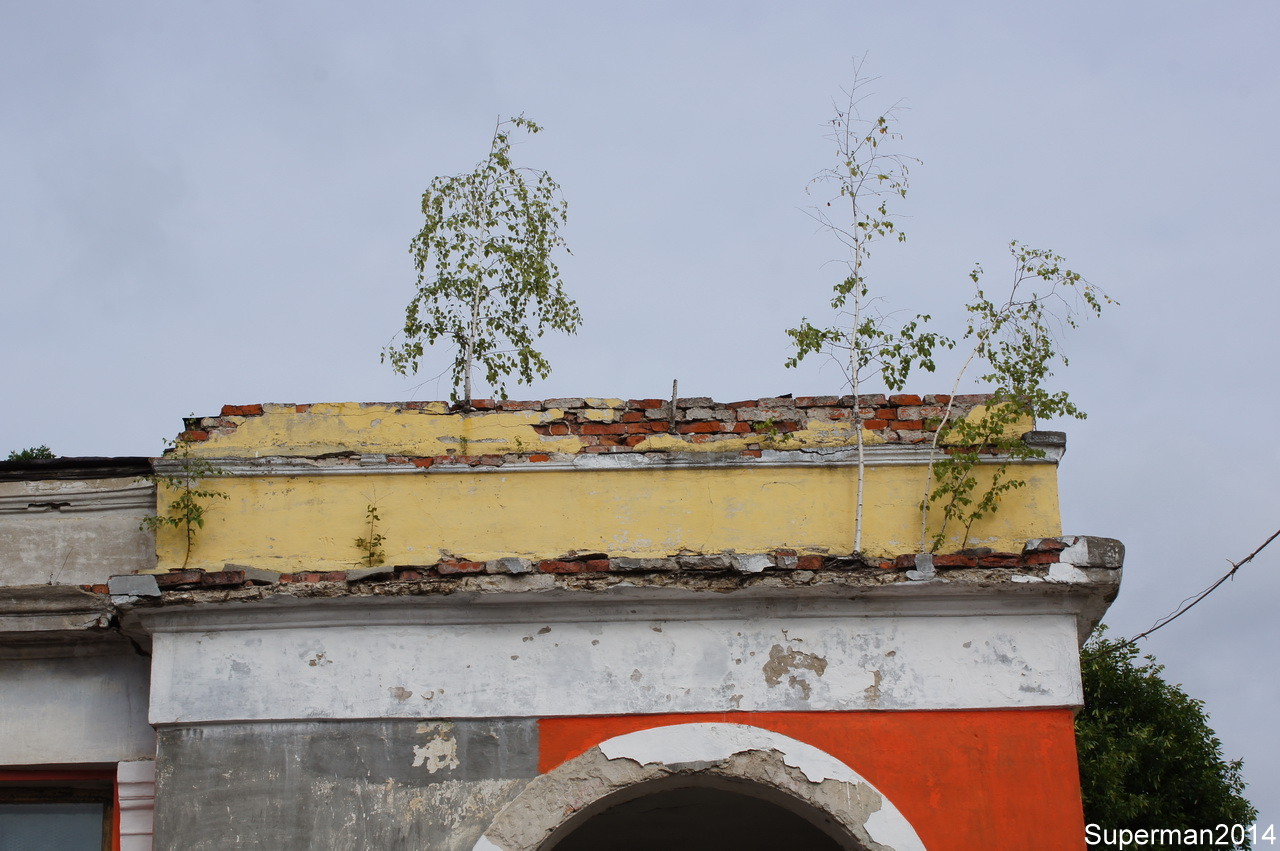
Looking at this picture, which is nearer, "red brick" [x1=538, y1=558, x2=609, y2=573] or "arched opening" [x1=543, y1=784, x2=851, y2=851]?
"red brick" [x1=538, y1=558, x2=609, y2=573]

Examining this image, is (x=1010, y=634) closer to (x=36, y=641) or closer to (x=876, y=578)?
(x=876, y=578)

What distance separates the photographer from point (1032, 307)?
675 centimetres

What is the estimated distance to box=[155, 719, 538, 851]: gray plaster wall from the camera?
5684mm

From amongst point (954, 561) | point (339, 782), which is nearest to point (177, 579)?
point (339, 782)

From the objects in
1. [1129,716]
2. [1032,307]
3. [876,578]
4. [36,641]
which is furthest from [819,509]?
[1129,716]

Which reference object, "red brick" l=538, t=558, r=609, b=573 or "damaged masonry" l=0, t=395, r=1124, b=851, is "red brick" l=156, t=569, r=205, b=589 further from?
"red brick" l=538, t=558, r=609, b=573

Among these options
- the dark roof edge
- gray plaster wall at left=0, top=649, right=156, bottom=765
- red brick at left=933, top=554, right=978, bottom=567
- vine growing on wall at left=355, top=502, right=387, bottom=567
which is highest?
the dark roof edge

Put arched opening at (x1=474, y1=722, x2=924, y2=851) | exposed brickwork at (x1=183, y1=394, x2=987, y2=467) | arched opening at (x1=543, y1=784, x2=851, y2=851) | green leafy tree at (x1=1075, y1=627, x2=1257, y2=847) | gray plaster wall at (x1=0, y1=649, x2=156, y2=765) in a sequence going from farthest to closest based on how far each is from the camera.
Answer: green leafy tree at (x1=1075, y1=627, x2=1257, y2=847), arched opening at (x1=543, y1=784, x2=851, y2=851), exposed brickwork at (x1=183, y1=394, x2=987, y2=467), gray plaster wall at (x1=0, y1=649, x2=156, y2=765), arched opening at (x1=474, y1=722, x2=924, y2=851)

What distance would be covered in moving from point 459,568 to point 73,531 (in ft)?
6.77

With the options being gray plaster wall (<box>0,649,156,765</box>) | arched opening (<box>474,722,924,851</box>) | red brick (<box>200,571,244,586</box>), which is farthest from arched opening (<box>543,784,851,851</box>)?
red brick (<box>200,571,244,586</box>)

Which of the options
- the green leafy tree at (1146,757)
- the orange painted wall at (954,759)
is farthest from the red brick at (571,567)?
the green leafy tree at (1146,757)

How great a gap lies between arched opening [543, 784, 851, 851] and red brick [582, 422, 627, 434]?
7.67ft

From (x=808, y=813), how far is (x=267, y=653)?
242 cm

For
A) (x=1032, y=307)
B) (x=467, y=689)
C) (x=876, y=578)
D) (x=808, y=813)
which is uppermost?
(x=1032, y=307)
